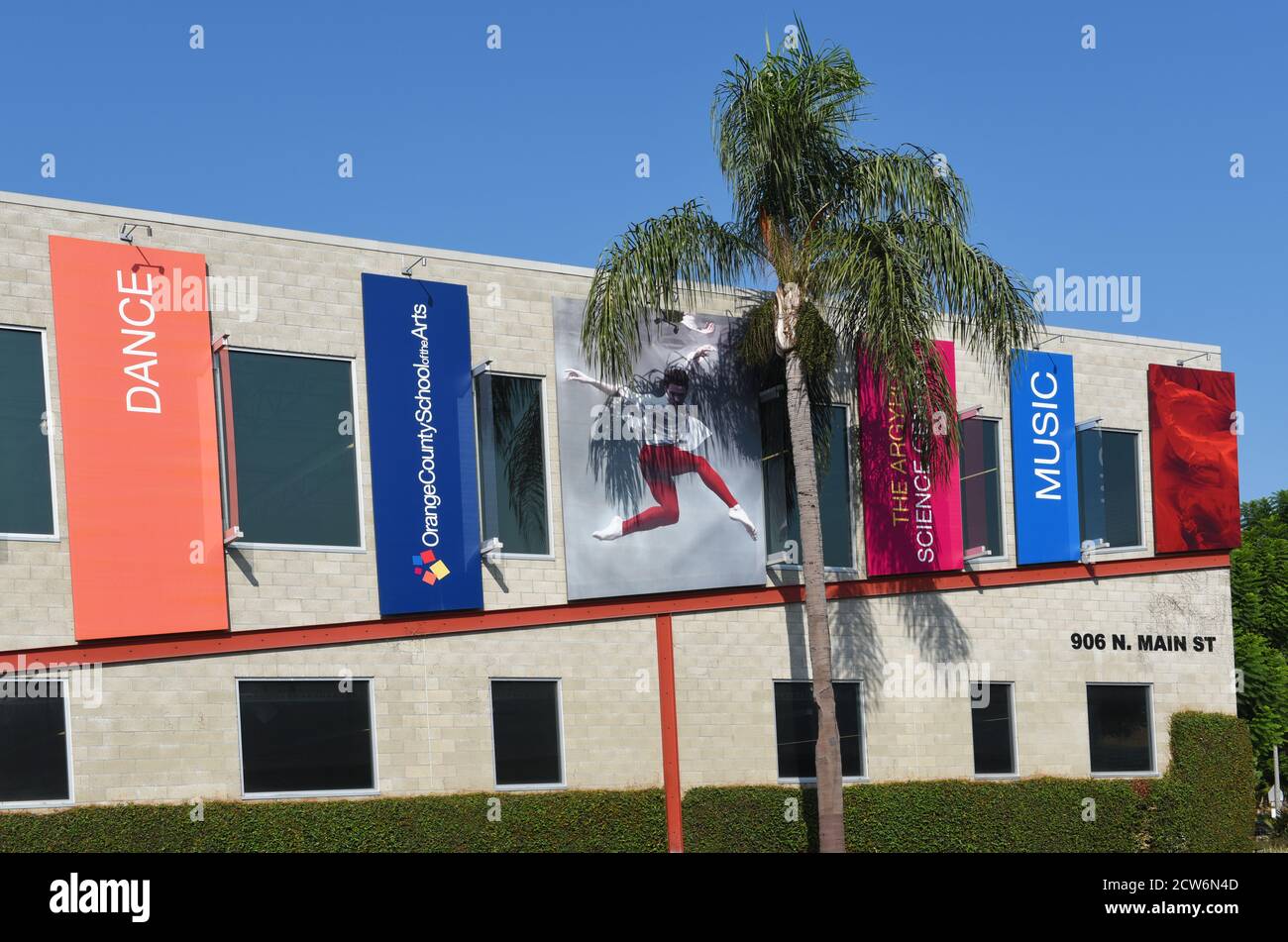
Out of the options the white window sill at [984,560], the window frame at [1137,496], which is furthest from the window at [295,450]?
the window frame at [1137,496]

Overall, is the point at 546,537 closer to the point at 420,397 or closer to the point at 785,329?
the point at 420,397

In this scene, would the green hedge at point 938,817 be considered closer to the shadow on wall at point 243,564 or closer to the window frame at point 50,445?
the shadow on wall at point 243,564

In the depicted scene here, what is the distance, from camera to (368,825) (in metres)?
18.0

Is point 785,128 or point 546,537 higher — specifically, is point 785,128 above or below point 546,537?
above

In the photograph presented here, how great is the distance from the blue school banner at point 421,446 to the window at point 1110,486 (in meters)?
12.1

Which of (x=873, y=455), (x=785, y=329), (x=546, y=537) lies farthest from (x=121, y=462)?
(x=873, y=455)

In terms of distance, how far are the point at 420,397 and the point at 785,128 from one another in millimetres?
6394

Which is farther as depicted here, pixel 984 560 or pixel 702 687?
pixel 984 560

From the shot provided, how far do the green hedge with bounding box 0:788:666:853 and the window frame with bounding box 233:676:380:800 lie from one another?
19 centimetres

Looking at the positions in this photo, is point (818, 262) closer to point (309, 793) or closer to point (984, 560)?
point (984, 560)

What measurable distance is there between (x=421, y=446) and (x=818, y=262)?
626 cm

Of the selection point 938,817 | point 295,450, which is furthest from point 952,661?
point 295,450

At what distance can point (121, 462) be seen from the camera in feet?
56.2

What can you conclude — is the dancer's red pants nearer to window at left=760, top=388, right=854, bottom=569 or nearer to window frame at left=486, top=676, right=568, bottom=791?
window at left=760, top=388, right=854, bottom=569
